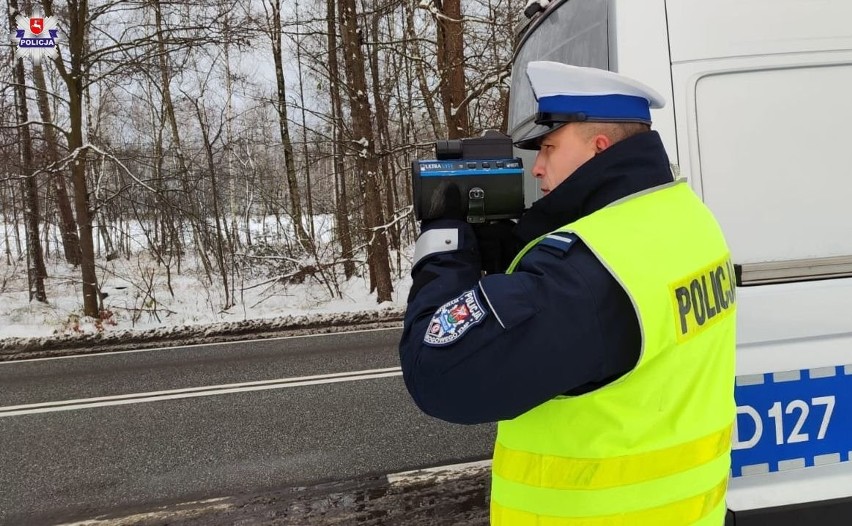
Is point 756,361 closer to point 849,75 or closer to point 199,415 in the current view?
point 849,75

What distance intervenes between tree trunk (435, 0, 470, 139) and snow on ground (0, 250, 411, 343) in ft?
9.88

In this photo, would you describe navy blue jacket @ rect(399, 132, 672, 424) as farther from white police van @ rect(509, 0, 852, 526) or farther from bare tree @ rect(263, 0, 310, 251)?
bare tree @ rect(263, 0, 310, 251)

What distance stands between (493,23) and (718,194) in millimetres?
7694

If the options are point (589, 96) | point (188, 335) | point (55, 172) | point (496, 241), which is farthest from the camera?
point (55, 172)

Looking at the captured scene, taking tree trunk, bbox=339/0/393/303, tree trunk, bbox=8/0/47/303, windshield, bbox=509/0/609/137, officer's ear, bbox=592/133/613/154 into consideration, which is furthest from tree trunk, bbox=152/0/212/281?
officer's ear, bbox=592/133/613/154

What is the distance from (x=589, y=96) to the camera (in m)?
1.11

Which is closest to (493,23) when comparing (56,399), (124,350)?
(124,350)

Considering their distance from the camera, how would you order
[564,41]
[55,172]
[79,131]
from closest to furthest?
[564,41], [79,131], [55,172]

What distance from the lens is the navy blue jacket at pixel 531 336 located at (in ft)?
3.14

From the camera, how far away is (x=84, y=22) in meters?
8.59


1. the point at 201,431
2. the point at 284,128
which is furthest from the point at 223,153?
the point at 201,431

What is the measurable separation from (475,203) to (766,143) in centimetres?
86

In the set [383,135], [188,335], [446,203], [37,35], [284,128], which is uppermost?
[37,35]

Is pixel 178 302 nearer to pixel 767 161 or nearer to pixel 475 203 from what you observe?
pixel 475 203
